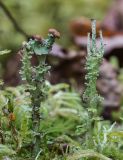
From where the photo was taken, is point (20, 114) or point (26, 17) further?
point (26, 17)

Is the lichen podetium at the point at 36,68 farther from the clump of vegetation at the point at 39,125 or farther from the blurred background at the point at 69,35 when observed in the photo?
the blurred background at the point at 69,35

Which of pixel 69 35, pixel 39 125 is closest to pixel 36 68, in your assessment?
pixel 39 125

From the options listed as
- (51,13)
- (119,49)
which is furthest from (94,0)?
(119,49)

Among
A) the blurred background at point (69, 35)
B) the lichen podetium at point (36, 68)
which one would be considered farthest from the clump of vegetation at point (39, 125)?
the blurred background at point (69, 35)

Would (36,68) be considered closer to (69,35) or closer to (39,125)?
(39,125)

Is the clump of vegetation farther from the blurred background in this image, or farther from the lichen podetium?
the blurred background

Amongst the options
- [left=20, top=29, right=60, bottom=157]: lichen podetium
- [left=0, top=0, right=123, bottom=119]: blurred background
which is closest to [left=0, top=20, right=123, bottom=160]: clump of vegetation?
[left=20, top=29, right=60, bottom=157]: lichen podetium

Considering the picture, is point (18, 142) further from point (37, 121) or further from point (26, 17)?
point (26, 17)

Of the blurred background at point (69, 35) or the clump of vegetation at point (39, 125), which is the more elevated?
the blurred background at point (69, 35)
